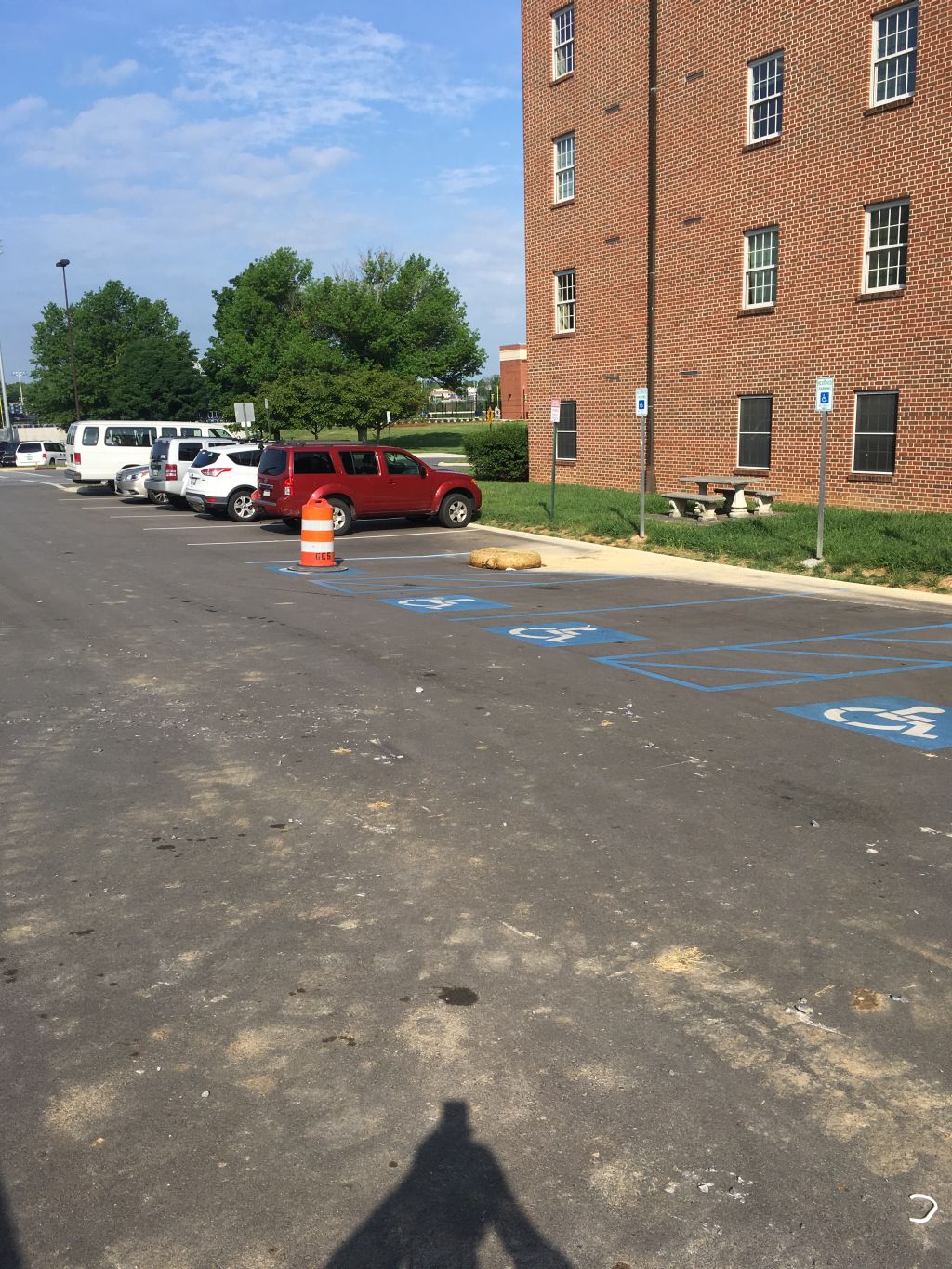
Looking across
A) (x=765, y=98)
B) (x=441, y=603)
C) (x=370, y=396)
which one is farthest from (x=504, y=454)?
(x=441, y=603)

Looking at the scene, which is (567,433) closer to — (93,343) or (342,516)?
(342,516)

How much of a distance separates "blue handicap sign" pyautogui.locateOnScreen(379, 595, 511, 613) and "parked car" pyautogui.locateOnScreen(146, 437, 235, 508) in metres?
16.2

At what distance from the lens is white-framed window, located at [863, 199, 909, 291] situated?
67.6 ft

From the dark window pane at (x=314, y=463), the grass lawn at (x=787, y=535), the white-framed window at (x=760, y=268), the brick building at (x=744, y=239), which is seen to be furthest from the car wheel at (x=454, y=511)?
the white-framed window at (x=760, y=268)

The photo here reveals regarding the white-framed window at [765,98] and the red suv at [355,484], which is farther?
the white-framed window at [765,98]

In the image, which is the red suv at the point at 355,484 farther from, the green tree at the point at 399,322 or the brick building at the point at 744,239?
the green tree at the point at 399,322

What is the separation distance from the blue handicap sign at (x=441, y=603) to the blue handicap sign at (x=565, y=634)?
1349 millimetres

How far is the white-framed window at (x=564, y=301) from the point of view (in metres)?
29.9

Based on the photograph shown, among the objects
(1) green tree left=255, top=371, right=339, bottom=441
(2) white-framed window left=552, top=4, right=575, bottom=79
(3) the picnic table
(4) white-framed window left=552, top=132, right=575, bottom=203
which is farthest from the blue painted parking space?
(1) green tree left=255, top=371, right=339, bottom=441

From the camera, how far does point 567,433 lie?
30.3 meters

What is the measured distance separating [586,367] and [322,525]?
14.4m

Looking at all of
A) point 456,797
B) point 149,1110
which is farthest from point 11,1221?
point 456,797

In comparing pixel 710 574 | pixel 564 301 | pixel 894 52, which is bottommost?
pixel 710 574

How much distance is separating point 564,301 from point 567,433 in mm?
3461
